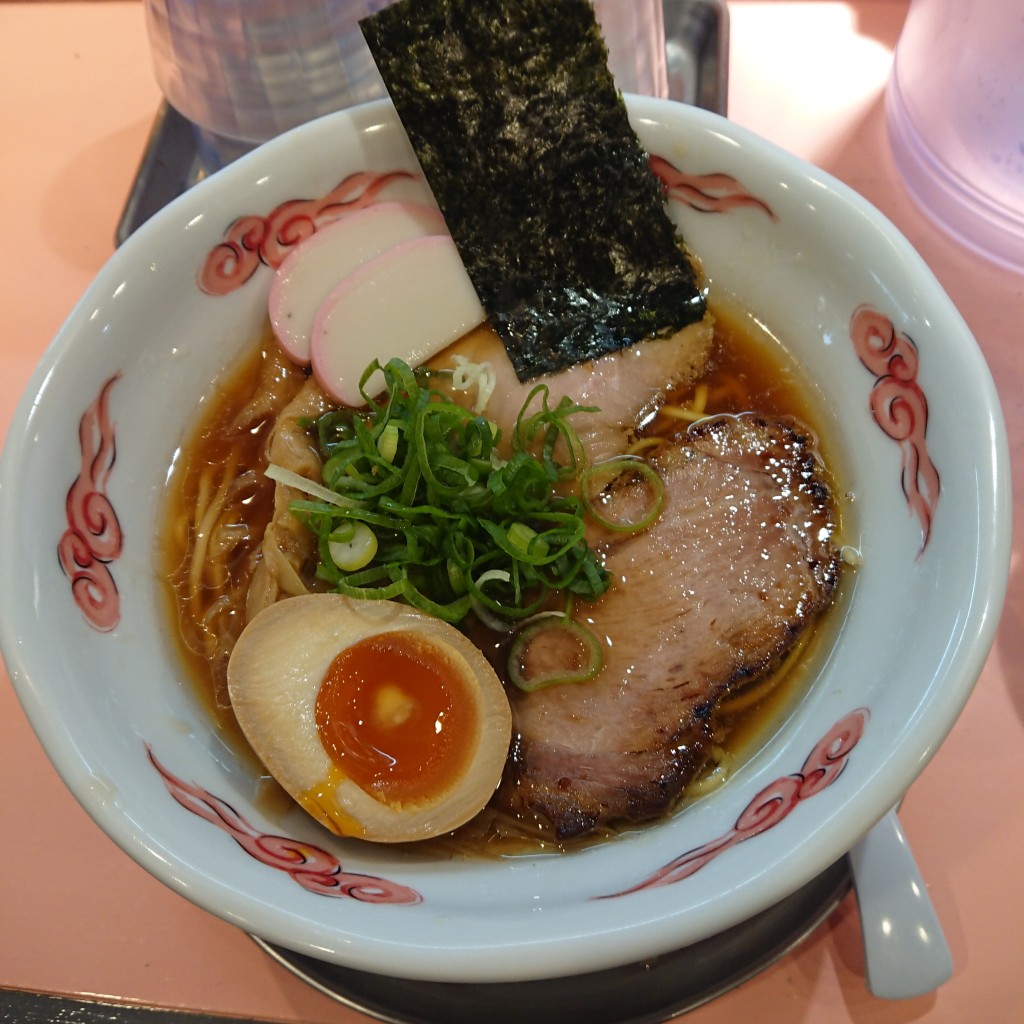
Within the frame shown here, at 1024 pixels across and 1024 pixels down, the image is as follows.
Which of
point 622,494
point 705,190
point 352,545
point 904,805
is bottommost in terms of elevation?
point 904,805

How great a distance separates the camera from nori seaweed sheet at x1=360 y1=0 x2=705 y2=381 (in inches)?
54.9

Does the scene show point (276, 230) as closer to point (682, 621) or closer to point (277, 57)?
point (277, 57)

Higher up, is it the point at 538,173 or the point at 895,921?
the point at 538,173

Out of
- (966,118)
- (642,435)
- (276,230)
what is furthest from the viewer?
(966,118)

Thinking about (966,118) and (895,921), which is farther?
(966,118)

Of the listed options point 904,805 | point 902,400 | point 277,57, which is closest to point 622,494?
point 902,400

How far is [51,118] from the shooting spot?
2305mm

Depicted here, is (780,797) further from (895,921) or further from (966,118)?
(966,118)

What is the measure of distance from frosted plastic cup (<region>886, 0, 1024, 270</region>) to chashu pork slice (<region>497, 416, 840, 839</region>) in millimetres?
832

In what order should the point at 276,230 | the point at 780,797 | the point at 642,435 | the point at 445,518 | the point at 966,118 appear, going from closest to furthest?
the point at 780,797 → the point at 445,518 → the point at 276,230 → the point at 642,435 → the point at 966,118

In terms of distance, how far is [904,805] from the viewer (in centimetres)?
146

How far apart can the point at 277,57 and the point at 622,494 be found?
3.75 ft

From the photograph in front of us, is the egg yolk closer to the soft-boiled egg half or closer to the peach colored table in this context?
the soft-boiled egg half

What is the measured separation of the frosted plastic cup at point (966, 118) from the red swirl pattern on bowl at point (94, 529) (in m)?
1.86
